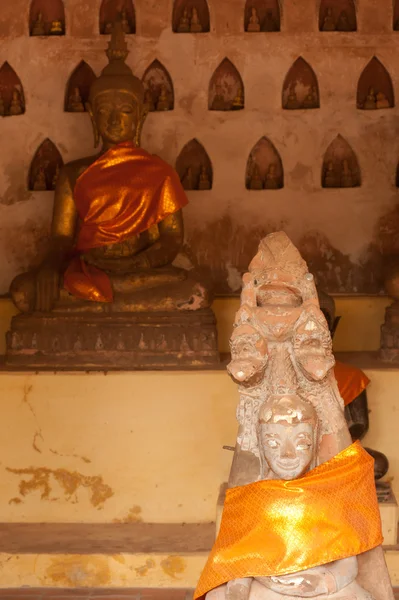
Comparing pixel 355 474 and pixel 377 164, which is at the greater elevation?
pixel 377 164

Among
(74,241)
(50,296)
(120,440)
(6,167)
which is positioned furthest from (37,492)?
(6,167)

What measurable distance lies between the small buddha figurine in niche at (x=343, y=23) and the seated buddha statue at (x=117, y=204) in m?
1.38

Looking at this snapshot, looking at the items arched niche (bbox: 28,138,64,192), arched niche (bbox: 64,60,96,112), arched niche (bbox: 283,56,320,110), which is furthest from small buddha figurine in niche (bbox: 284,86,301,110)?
arched niche (bbox: 28,138,64,192)

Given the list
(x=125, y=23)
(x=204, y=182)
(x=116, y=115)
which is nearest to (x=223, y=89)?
(x=204, y=182)

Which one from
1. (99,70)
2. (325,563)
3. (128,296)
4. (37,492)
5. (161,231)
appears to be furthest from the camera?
(99,70)

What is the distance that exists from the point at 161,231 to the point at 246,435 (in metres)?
3.36

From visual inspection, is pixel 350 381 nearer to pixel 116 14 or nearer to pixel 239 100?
pixel 239 100

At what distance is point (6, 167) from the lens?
9.01 m

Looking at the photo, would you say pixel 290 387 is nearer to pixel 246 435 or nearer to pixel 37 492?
pixel 246 435

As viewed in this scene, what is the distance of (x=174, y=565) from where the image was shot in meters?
6.89

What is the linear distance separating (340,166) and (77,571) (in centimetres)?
330

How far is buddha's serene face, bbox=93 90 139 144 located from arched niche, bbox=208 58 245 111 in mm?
810

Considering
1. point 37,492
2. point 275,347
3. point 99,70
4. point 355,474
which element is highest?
point 99,70

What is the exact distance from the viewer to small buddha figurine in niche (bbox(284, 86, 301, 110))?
29.6ft
